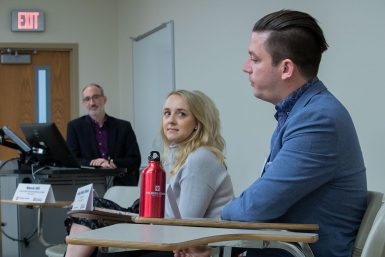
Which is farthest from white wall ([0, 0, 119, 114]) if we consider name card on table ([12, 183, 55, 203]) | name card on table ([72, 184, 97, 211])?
name card on table ([72, 184, 97, 211])

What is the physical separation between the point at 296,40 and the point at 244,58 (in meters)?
3.06

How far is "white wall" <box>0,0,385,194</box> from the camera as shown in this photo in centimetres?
345

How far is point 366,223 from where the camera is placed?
1818 mm

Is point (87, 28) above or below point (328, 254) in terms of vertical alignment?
above

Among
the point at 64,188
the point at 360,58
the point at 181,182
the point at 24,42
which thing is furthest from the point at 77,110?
the point at 181,182

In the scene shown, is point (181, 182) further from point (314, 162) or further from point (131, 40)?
point (131, 40)

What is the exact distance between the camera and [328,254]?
1.80m

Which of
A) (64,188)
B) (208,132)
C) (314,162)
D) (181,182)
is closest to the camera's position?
(314,162)

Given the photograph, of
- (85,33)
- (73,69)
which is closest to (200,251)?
(73,69)

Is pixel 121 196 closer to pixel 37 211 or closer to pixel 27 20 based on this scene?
pixel 37 211

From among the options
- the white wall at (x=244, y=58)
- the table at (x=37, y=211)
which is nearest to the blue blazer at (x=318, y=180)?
the white wall at (x=244, y=58)

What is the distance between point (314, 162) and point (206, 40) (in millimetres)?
3948

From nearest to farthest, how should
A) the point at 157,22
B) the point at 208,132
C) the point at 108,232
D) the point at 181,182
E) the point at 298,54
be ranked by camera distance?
the point at 108,232 < the point at 298,54 < the point at 181,182 < the point at 208,132 < the point at 157,22

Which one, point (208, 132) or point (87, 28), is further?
point (87, 28)
